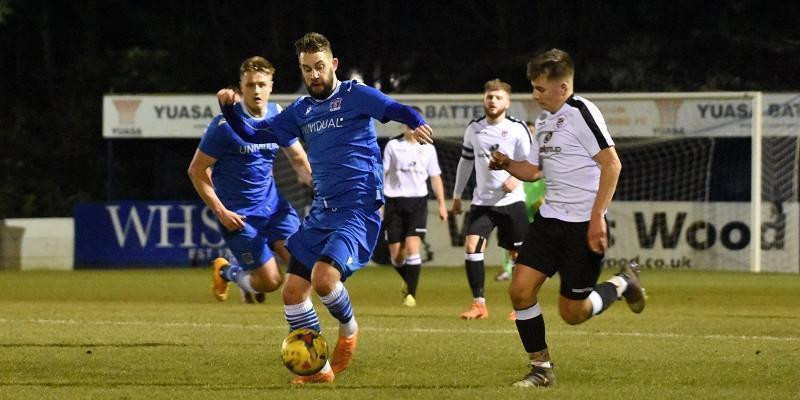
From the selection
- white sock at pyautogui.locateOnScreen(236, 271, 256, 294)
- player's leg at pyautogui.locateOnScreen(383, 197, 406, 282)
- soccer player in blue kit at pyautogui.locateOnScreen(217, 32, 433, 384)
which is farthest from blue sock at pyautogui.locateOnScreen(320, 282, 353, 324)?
player's leg at pyautogui.locateOnScreen(383, 197, 406, 282)

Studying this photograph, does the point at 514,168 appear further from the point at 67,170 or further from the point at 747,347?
the point at 67,170

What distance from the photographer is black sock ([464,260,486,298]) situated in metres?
13.6

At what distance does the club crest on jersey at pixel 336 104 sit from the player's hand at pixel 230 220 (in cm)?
300

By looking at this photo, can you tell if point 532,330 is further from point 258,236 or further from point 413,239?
point 413,239

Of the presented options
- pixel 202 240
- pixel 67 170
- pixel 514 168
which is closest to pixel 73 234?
pixel 202 240

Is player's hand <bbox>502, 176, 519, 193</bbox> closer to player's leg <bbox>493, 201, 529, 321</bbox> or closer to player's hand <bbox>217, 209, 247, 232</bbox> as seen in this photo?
player's leg <bbox>493, 201, 529, 321</bbox>

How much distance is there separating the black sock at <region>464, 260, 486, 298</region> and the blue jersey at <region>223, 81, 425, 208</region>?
16.5 ft

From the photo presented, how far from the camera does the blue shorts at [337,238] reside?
8.44 meters

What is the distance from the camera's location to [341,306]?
8.65 m

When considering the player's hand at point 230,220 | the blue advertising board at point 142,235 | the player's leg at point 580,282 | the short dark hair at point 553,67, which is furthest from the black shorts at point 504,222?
the blue advertising board at point 142,235

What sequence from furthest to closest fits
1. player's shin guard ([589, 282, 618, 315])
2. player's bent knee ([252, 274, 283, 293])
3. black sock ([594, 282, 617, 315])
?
1. player's bent knee ([252, 274, 283, 293])
2. black sock ([594, 282, 617, 315])
3. player's shin guard ([589, 282, 618, 315])

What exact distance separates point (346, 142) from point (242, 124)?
81cm

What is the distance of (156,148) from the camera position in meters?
29.4

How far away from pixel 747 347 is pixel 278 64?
22.5 meters
